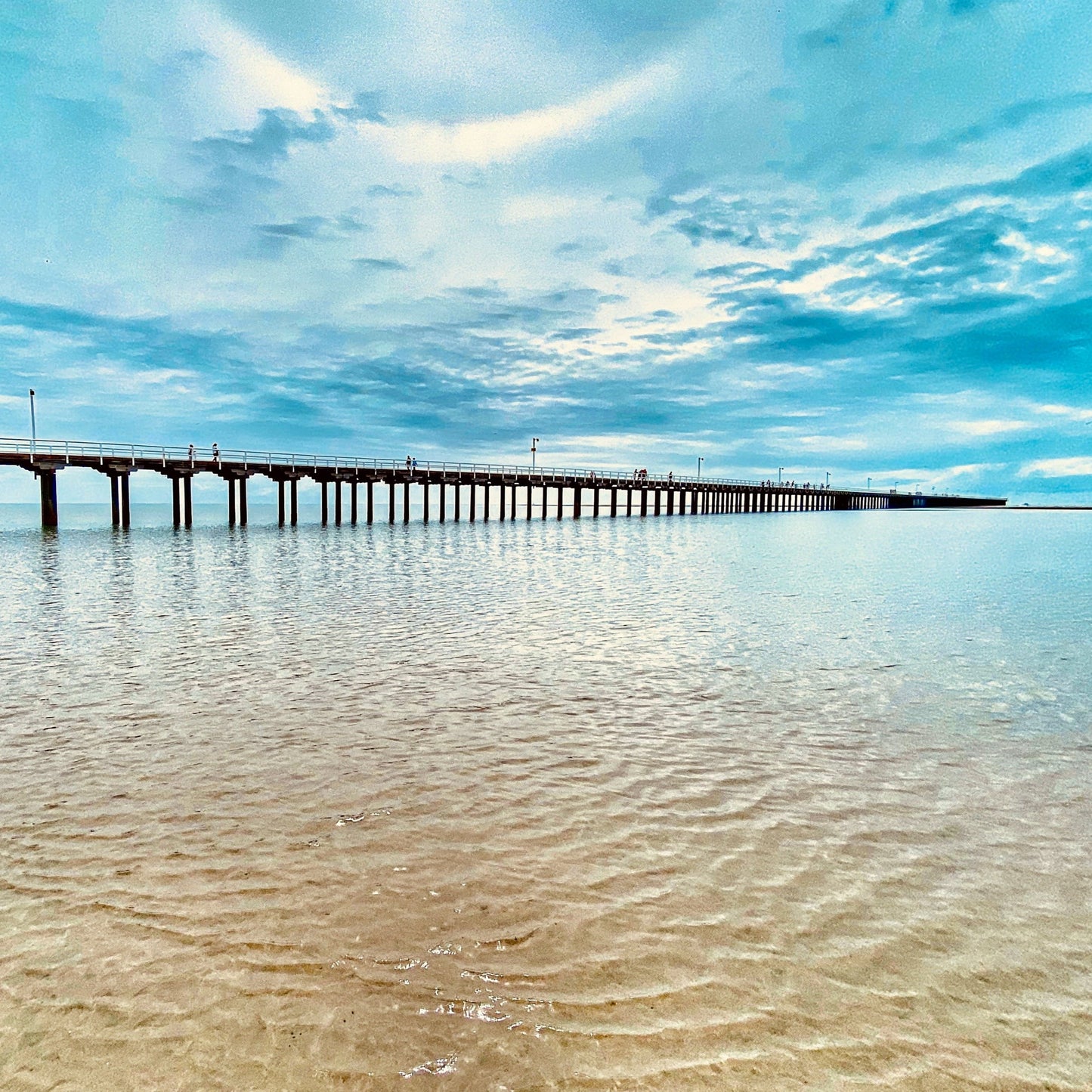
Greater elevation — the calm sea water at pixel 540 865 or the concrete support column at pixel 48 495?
the concrete support column at pixel 48 495

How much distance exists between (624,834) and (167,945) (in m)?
2.70

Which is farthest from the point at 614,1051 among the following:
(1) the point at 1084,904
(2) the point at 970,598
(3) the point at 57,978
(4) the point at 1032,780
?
(2) the point at 970,598

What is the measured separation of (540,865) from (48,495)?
46.1 meters

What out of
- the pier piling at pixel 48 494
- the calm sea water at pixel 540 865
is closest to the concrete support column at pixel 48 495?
the pier piling at pixel 48 494

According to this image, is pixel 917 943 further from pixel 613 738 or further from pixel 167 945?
pixel 167 945

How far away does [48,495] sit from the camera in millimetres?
40406

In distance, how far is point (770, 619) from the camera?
13773 millimetres

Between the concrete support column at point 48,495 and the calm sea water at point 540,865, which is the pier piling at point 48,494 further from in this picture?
the calm sea water at point 540,865

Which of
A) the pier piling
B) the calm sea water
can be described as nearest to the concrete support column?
the pier piling

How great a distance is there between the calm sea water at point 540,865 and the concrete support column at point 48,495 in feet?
116

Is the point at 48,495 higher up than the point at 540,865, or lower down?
higher up

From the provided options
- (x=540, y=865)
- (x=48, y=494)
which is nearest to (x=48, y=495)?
(x=48, y=494)

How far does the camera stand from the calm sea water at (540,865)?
9.39ft

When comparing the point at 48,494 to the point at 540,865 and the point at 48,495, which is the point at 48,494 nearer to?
the point at 48,495
